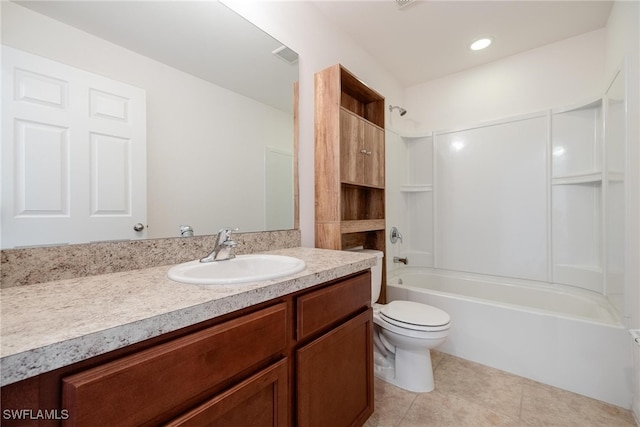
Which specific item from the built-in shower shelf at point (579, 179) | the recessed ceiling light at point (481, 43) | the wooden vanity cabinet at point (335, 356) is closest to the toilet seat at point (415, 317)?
the wooden vanity cabinet at point (335, 356)

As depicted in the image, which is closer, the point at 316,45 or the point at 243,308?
the point at 243,308

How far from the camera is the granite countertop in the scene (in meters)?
0.42

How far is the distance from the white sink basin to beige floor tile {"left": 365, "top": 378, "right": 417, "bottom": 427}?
95 centimetres

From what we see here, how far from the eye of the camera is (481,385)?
1636mm

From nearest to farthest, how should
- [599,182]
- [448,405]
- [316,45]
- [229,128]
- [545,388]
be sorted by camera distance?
[229,128]
[448,405]
[545,388]
[316,45]
[599,182]

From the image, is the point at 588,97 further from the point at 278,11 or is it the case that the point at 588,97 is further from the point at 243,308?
the point at 243,308

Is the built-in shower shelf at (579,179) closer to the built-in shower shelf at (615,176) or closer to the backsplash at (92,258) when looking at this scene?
the built-in shower shelf at (615,176)

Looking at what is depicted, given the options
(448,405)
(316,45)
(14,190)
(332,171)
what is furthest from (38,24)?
(448,405)

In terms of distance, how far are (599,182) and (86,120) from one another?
2.98 meters

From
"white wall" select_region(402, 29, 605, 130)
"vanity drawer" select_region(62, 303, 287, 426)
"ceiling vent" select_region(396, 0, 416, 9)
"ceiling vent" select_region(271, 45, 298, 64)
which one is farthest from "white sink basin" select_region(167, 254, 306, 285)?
"white wall" select_region(402, 29, 605, 130)

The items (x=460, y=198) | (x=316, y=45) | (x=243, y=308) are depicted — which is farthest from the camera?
(x=460, y=198)

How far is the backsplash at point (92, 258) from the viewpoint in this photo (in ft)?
2.49

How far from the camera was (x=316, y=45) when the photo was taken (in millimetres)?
1794

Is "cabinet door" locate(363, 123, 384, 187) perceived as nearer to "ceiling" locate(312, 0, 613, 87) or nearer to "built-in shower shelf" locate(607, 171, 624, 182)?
"ceiling" locate(312, 0, 613, 87)
